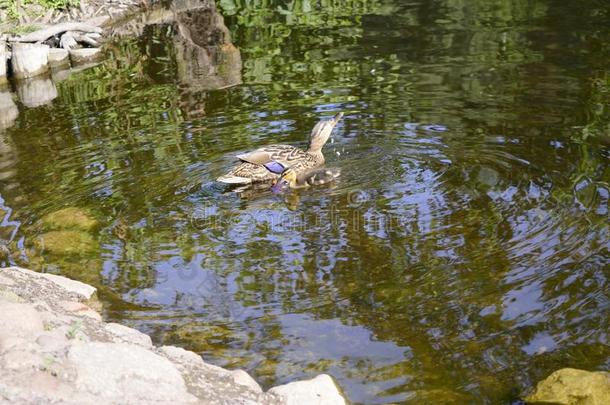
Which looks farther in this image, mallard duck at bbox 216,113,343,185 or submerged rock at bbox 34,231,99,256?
mallard duck at bbox 216,113,343,185

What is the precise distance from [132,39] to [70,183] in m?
9.45

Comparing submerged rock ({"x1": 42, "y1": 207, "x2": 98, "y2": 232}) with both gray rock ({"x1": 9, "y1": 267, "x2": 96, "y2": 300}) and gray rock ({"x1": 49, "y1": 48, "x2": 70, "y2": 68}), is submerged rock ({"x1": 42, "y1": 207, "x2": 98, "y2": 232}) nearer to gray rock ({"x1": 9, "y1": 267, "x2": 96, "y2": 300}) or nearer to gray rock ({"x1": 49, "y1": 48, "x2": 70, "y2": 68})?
gray rock ({"x1": 9, "y1": 267, "x2": 96, "y2": 300})

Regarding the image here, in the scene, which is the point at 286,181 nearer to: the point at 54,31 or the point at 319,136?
the point at 319,136

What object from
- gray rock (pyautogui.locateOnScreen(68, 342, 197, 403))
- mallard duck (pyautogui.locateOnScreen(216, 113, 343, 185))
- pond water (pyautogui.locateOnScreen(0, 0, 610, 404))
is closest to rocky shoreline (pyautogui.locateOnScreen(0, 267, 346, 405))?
gray rock (pyautogui.locateOnScreen(68, 342, 197, 403))

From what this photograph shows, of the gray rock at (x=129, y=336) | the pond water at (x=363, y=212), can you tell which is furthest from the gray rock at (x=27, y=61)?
the gray rock at (x=129, y=336)

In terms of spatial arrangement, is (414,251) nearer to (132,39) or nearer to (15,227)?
(15,227)

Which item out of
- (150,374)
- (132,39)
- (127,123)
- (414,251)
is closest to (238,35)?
(132,39)

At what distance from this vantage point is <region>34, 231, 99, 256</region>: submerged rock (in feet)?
24.0

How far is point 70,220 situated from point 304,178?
224cm

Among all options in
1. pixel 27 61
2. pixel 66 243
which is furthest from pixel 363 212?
pixel 27 61

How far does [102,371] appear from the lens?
447 centimetres

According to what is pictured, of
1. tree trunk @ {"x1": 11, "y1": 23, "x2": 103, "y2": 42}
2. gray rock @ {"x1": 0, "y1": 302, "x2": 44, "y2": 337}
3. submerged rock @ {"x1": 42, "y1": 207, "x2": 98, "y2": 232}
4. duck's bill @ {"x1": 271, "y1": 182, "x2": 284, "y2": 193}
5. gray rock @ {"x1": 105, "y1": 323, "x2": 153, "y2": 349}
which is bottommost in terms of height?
duck's bill @ {"x1": 271, "y1": 182, "x2": 284, "y2": 193}

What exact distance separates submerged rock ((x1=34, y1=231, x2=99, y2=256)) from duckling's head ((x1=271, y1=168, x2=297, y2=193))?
6.36 ft

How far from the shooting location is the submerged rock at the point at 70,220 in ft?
25.5
